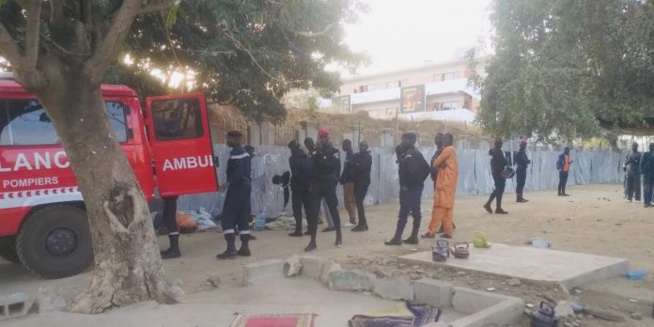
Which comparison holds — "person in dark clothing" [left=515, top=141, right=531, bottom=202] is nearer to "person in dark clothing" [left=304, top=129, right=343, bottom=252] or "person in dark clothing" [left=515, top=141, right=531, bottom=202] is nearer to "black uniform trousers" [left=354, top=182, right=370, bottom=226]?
"black uniform trousers" [left=354, top=182, right=370, bottom=226]

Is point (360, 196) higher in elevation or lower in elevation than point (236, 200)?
lower

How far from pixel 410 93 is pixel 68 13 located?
39.0m

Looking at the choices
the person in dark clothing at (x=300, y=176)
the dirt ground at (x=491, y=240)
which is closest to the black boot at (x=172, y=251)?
the dirt ground at (x=491, y=240)

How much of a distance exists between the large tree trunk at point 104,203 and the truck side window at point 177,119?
2.17m

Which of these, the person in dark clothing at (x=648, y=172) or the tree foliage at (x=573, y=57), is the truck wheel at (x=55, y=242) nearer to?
the tree foliage at (x=573, y=57)

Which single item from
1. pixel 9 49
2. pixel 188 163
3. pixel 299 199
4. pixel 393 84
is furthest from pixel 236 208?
pixel 393 84

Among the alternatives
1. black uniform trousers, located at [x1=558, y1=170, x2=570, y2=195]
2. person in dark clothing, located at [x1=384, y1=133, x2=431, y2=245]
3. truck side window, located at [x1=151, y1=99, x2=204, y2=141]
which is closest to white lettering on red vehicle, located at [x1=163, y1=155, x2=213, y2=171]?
truck side window, located at [x1=151, y1=99, x2=204, y2=141]

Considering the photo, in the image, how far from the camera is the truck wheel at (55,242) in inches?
242

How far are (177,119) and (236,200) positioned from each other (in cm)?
144

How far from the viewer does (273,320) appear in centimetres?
460

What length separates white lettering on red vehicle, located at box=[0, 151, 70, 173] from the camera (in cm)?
604

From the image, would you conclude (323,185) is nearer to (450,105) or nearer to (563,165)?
(563,165)

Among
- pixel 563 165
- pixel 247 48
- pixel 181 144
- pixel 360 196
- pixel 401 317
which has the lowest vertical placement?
pixel 401 317

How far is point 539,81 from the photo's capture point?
9.31 m
